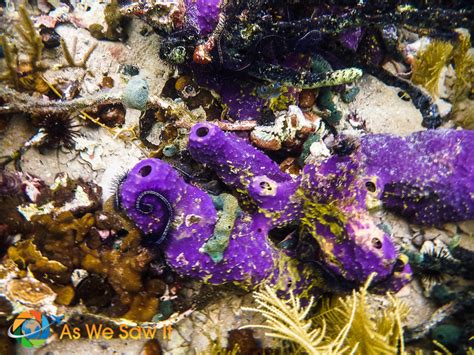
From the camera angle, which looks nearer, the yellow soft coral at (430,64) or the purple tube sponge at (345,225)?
the purple tube sponge at (345,225)

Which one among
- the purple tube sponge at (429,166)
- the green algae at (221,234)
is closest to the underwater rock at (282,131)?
the purple tube sponge at (429,166)

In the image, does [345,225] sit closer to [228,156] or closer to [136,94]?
[228,156]

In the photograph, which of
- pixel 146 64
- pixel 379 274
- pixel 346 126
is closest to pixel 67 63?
pixel 146 64

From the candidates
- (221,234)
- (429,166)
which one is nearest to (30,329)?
(221,234)

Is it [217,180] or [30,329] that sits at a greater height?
[217,180]

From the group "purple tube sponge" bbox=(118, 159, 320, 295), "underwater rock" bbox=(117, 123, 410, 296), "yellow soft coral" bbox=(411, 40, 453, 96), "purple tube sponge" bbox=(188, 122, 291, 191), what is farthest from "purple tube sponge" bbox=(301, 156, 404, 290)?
"yellow soft coral" bbox=(411, 40, 453, 96)

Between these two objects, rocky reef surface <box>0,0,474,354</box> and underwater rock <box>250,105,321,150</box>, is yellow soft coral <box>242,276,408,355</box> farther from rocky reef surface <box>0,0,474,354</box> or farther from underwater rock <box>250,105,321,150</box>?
underwater rock <box>250,105,321,150</box>

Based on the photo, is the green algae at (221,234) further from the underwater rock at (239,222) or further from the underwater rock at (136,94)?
the underwater rock at (136,94)

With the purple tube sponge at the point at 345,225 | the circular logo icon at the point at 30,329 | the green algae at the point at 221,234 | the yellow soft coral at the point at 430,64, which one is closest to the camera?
the purple tube sponge at the point at 345,225
